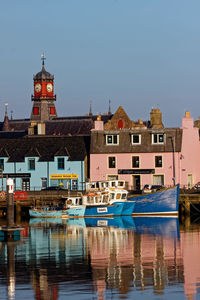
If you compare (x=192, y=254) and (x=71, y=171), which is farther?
(x=71, y=171)

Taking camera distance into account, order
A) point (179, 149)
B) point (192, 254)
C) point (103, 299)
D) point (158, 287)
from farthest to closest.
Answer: point (179, 149) < point (192, 254) < point (158, 287) < point (103, 299)

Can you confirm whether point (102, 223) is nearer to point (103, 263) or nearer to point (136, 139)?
point (136, 139)

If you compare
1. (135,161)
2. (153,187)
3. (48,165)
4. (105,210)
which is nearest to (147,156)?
(135,161)

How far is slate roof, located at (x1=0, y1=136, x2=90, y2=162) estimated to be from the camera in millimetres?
94312

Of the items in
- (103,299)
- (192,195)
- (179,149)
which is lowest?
(103,299)

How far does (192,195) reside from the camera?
80.9 metres

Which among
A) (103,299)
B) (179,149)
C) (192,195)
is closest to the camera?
(103,299)

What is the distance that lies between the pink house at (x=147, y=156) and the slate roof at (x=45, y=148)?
6.83ft

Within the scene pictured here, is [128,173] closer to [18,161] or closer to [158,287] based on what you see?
[18,161]

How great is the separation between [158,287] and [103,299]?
3156 millimetres

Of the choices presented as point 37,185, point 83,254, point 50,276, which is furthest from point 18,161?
point 50,276

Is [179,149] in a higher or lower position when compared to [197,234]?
higher

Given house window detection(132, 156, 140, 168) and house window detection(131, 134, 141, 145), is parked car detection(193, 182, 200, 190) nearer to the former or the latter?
house window detection(132, 156, 140, 168)

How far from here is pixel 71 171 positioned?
9338cm
